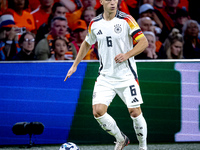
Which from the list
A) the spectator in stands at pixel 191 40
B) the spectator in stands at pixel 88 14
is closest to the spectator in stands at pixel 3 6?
the spectator in stands at pixel 88 14

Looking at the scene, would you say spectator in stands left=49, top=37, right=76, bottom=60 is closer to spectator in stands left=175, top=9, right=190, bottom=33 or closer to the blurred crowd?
the blurred crowd

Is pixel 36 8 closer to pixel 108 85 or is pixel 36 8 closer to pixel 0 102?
pixel 0 102

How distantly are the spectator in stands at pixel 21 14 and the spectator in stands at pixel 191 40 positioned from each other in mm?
2653

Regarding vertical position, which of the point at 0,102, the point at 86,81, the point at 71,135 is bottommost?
the point at 71,135

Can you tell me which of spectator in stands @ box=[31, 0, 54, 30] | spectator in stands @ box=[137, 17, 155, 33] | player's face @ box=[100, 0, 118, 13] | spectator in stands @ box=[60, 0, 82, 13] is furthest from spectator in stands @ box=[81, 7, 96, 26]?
player's face @ box=[100, 0, 118, 13]

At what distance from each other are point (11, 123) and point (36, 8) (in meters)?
2.03

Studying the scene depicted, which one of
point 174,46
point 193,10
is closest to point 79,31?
point 174,46

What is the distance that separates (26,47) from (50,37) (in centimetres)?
43

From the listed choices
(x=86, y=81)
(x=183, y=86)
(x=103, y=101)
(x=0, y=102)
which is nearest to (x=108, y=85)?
(x=103, y=101)

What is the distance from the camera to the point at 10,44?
5.38 m

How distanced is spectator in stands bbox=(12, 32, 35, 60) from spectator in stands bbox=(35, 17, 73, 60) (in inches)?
3.5

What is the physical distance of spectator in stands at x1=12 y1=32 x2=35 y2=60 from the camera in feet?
17.2

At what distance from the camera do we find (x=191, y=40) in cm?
574

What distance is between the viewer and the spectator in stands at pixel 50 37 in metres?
5.23
